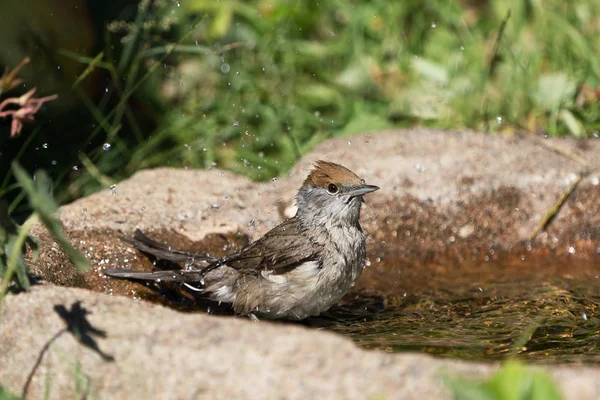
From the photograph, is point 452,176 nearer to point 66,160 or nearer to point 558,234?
point 558,234

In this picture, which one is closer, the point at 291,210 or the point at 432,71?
the point at 291,210

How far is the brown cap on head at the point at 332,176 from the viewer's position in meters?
4.77

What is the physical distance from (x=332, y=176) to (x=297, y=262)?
53cm

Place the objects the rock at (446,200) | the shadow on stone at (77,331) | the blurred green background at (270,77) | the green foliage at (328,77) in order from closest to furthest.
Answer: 1. the shadow on stone at (77,331)
2. the rock at (446,200)
3. the blurred green background at (270,77)
4. the green foliage at (328,77)

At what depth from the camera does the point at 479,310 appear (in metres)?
4.65

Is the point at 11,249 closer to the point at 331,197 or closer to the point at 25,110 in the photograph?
the point at 25,110

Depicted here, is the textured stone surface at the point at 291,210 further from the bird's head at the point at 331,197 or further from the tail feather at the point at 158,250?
the bird's head at the point at 331,197

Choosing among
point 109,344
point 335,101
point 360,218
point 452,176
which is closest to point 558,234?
point 452,176

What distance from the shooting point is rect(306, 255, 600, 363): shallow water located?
4.01 meters

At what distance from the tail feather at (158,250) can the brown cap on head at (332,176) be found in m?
0.66

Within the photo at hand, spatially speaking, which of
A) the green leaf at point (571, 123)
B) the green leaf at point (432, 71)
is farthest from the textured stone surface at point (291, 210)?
the green leaf at point (432, 71)

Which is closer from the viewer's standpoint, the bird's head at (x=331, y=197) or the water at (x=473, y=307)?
the water at (x=473, y=307)

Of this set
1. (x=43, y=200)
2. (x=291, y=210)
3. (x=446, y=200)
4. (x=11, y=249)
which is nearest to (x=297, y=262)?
(x=291, y=210)

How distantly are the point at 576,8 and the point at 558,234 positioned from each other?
3149 millimetres
